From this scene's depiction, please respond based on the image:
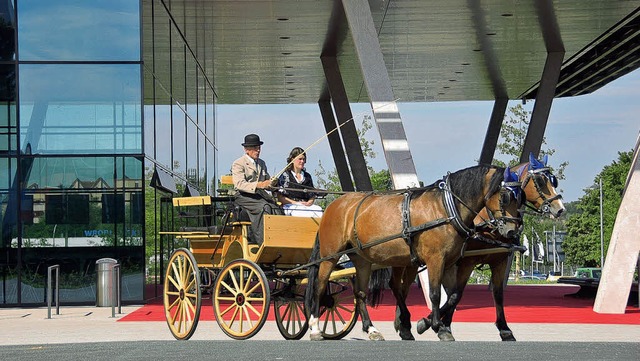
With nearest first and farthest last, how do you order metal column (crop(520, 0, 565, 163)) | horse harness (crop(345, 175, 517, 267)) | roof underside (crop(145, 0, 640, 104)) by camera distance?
horse harness (crop(345, 175, 517, 267))
roof underside (crop(145, 0, 640, 104))
metal column (crop(520, 0, 565, 163))

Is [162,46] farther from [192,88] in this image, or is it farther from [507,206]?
[507,206]

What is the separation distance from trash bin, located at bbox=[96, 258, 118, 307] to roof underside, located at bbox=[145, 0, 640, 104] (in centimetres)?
720

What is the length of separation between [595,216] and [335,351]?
7884 cm

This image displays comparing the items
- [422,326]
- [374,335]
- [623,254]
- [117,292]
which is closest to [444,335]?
[422,326]

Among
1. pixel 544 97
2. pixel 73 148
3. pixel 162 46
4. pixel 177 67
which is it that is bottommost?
pixel 73 148

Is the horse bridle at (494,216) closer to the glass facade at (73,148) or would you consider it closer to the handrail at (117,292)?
the handrail at (117,292)

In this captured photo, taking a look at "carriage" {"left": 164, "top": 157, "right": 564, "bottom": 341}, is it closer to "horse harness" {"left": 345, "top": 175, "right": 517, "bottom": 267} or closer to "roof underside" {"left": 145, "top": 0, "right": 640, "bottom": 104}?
"horse harness" {"left": 345, "top": 175, "right": 517, "bottom": 267}

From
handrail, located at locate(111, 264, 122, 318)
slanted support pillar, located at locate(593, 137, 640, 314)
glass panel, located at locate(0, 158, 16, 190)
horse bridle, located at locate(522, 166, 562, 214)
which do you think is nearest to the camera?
horse bridle, located at locate(522, 166, 562, 214)

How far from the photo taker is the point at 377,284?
13852 mm

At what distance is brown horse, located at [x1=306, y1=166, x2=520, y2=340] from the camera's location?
12172mm

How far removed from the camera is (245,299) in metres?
13.3

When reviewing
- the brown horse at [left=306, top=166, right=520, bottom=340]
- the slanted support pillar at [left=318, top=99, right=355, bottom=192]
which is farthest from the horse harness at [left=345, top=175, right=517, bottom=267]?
the slanted support pillar at [left=318, top=99, right=355, bottom=192]

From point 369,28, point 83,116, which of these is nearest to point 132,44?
point 83,116

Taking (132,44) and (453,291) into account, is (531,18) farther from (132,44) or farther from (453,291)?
(453,291)
